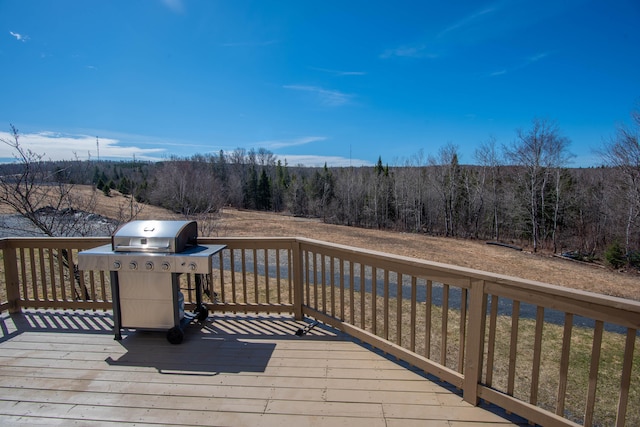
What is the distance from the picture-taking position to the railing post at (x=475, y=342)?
74.9 inches

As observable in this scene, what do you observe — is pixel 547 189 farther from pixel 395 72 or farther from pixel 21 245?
pixel 21 245

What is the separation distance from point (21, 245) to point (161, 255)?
6.96ft

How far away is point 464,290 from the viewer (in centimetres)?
204

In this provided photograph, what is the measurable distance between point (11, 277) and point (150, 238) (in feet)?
7.06

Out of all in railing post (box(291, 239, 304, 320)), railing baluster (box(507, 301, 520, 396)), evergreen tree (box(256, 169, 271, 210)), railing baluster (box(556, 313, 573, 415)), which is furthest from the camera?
evergreen tree (box(256, 169, 271, 210))

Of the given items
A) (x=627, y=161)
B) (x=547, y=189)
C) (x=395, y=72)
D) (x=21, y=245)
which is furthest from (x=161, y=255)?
(x=547, y=189)

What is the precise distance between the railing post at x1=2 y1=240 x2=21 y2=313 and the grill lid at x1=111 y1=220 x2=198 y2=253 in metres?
1.75

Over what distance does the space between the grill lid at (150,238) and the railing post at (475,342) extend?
2.26 metres

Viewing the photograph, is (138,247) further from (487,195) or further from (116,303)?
(487,195)

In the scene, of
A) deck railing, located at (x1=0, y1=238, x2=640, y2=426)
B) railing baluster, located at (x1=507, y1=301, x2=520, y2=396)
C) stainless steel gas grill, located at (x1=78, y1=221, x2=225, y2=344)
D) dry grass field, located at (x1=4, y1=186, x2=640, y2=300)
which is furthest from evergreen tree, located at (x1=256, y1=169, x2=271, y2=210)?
railing baluster, located at (x1=507, y1=301, x2=520, y2=396)

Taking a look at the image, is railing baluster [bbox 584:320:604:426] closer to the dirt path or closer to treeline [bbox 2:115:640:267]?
treeline [bbox 2:115:640:267]

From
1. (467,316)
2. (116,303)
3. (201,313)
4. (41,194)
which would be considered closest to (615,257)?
(467,316)

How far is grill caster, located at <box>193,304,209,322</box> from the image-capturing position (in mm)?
3210

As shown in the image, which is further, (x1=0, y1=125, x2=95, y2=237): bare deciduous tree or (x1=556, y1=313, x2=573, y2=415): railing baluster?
Answer: (x1=0, y1=125, x2=95, y2=237): bare deciduous tree
